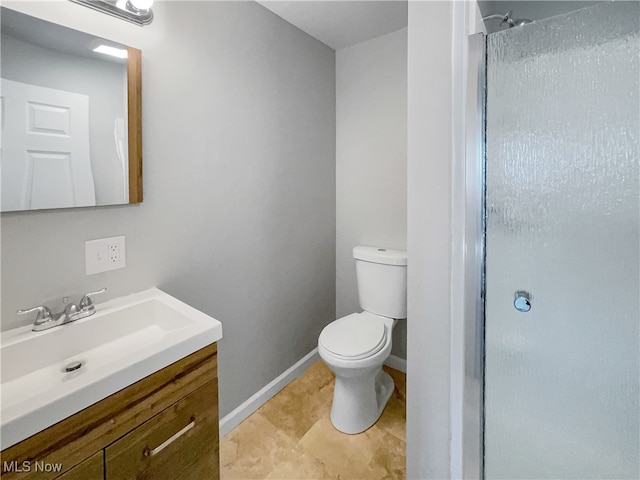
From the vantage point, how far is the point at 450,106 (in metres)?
1.10

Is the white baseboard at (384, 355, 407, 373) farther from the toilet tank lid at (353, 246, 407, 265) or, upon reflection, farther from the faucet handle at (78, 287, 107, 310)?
the faucet handle at (78, 287, 107, 310)

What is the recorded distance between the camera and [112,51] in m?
1.14

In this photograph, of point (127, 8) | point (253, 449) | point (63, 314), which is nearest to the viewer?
point (63, 314)

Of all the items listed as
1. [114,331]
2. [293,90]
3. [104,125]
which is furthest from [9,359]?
[293,90]

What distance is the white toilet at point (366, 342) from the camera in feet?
5.12

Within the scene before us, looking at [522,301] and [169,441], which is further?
[522,301]

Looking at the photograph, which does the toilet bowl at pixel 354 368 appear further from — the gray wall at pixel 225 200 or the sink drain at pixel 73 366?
the sink drain at pixel 73 366

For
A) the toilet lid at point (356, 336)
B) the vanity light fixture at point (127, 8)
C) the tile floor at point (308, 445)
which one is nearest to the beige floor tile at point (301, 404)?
the tile floor at point (308, 445)

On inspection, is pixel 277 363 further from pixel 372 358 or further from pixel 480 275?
pixel 480 275

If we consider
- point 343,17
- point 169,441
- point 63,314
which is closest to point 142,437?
point 169,441

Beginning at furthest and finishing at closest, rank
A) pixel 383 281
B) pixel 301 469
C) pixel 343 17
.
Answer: pixel 383 281
pixel 343 17
pixel 301 469

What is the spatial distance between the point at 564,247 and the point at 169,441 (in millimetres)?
1404

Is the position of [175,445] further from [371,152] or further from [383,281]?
[371,152]

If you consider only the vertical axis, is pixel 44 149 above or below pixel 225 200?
above
